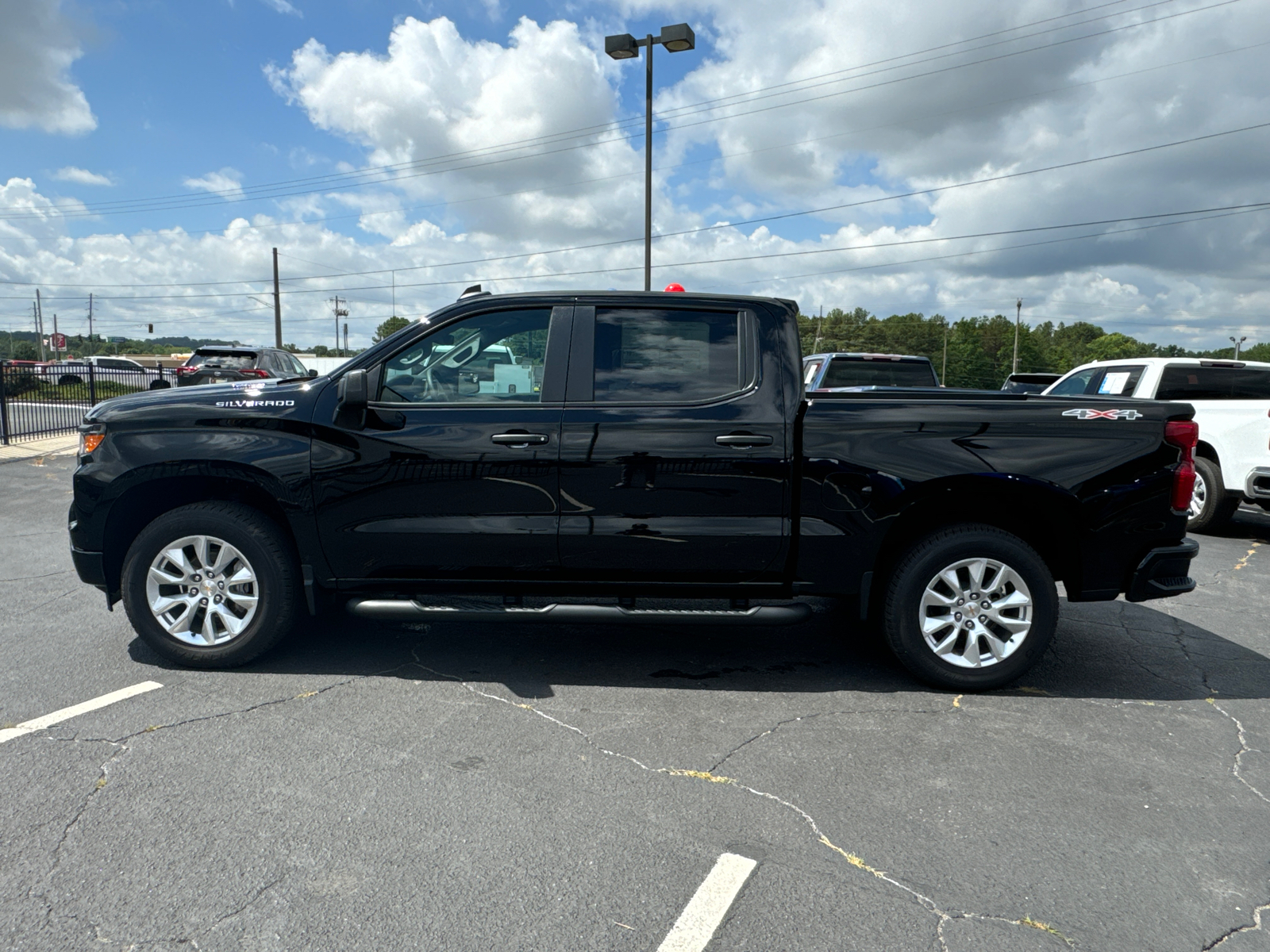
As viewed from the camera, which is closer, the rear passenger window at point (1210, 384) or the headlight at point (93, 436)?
the headlight at point (93, 436)

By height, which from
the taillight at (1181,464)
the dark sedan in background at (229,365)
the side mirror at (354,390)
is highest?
the dark sedan in background at (229,365)

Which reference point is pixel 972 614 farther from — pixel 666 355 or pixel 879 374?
pixel 879 374

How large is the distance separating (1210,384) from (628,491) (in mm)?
7862

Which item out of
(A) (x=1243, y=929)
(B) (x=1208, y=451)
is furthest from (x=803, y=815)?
A: (B) (x=1208, y=451)

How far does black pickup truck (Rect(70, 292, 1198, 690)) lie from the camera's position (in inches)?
167

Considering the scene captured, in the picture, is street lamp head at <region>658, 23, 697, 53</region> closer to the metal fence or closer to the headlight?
the metal fence

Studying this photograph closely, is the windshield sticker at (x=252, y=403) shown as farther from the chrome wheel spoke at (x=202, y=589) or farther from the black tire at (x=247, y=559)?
the chrome wheel spoke at (x=202, y=589)

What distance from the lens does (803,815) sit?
10.2ft

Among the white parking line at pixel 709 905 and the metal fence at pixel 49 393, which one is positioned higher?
the metal fence at pixel 49 393

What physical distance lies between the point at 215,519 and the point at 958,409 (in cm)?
368

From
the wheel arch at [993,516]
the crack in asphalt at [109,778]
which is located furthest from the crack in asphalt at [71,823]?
the wheel arch at [993,516]

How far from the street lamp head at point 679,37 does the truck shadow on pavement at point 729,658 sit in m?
13.9

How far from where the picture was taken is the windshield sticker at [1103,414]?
14.0ft

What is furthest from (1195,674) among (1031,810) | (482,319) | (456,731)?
(482,319)
